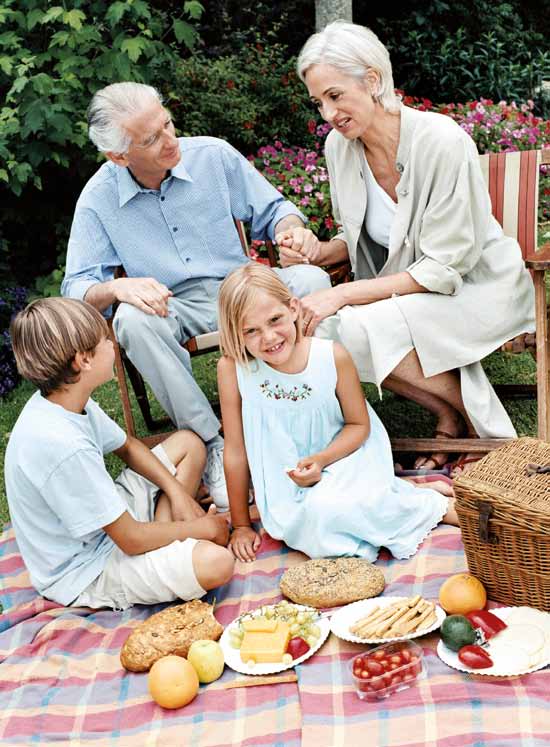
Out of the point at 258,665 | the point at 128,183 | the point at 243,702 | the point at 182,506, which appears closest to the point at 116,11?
the point at 128,183

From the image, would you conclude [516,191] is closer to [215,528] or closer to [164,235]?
[164,235]

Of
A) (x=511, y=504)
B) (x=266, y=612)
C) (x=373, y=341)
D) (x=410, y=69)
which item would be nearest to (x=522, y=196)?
(x=373, y=341)

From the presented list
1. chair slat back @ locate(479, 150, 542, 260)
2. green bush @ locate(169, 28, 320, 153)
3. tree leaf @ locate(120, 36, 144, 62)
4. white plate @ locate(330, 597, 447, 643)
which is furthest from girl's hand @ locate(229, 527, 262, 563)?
green bush @ locate(169, 28, 320, 153)

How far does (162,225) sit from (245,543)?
5.02 feet

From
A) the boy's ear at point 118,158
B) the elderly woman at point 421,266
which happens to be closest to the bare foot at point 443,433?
the elderly woman at point 421,266

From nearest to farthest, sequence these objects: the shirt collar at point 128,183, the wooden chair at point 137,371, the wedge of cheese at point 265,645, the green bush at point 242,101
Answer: the wedge of cheese at point 265,645
the wooden chair at point 137,371
the shirt collar at point 128,183
the green bush at point 242,101

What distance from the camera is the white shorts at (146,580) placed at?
304cm

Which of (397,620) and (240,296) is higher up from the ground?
→ (240,296)

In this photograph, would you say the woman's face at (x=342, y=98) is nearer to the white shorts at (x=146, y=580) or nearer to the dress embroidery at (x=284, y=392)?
the dress embroidery at (x=284, y=392)

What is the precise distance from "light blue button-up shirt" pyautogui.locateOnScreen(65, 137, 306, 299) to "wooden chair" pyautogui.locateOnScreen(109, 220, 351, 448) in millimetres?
143

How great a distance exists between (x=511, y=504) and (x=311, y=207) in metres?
4.02

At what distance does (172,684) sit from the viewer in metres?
2.61

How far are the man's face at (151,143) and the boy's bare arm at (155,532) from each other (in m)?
1.56

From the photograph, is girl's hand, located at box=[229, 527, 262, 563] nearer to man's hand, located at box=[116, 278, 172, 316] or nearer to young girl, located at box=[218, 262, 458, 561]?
young girl, located at box=[218, 262, 458, 561]
